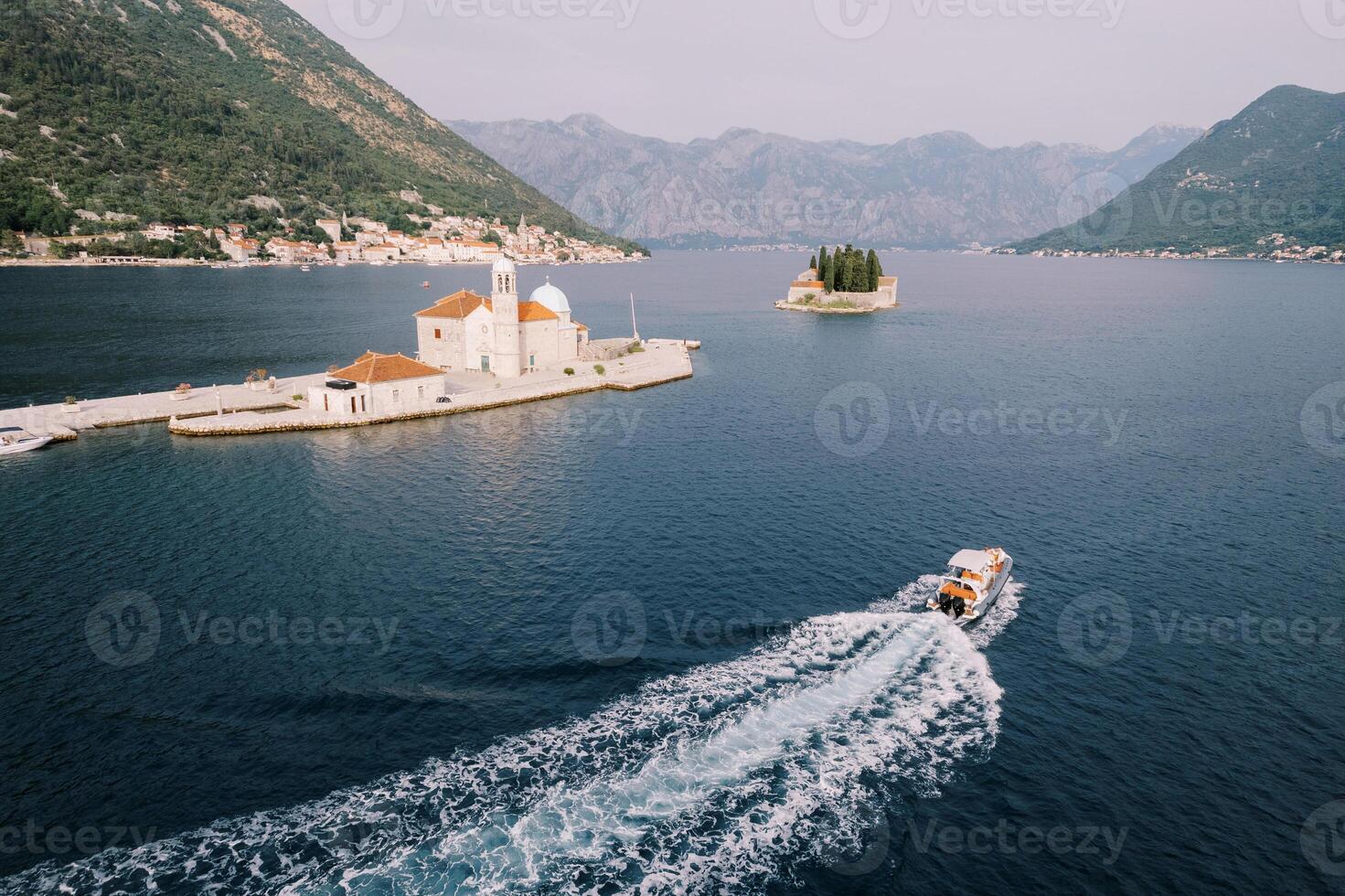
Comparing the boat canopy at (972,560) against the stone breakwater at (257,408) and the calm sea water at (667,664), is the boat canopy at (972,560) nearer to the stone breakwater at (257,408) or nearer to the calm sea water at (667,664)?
the calm sea water at (667,664)

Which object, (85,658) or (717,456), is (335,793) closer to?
(85,658)

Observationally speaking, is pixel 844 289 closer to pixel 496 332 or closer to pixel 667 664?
pixel 496 332

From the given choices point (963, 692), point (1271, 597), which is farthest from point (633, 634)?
point (1271, 597)

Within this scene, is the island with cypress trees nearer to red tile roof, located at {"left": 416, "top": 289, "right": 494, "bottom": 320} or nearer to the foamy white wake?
red tile roof, located at {"left": 416, "top": 289, "right": 494, "bottom": 320}

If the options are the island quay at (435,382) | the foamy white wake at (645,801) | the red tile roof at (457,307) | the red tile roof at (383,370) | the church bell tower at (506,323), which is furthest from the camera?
the red tile roof at (457,307)

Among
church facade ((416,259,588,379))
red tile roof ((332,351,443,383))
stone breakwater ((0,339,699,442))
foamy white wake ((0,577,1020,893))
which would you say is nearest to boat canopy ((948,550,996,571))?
foamy white wake ((0,577,1020,893))

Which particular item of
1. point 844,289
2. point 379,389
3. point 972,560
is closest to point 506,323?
point 379,389

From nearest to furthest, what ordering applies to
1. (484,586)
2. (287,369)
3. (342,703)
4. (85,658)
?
(342,703)
(85,658)
(484,586)
(287,369)

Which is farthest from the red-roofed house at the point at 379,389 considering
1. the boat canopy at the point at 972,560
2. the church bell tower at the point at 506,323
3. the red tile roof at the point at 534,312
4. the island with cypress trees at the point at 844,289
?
the island with cypress trees at the point at 844,289

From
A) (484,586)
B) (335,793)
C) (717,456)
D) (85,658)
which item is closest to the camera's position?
(335,793)

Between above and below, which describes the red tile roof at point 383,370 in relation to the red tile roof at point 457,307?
below
